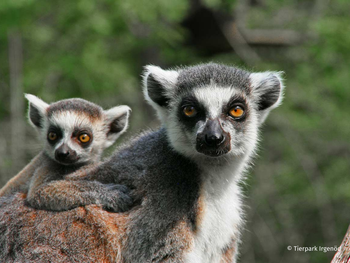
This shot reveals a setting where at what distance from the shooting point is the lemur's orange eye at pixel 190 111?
15.4ft

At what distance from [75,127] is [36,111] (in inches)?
30.2

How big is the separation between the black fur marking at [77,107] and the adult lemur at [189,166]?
133cm

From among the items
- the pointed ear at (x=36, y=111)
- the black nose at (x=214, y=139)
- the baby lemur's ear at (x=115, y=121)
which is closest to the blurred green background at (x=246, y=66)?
the baby lemur's ear at (x=115, y=121)

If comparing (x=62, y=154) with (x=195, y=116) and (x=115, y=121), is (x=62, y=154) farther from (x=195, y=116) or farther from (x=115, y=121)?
(x=195, y=116)

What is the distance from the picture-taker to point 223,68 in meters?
5.04

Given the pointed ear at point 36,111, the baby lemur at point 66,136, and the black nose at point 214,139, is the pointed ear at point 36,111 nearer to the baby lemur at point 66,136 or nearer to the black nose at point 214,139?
the baby lemur at point 66,136

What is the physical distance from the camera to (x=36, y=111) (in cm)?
638

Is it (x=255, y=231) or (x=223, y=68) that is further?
(x=255, y=231)

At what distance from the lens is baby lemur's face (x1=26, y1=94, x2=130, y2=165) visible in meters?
5.80

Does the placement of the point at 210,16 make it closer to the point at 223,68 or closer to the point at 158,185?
the point at 223,68

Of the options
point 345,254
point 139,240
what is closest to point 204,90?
point 139,240

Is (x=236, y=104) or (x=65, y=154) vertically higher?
(x=236, y=104)

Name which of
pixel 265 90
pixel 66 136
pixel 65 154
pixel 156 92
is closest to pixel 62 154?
pixel 65 154

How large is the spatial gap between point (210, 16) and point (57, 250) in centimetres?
1078
